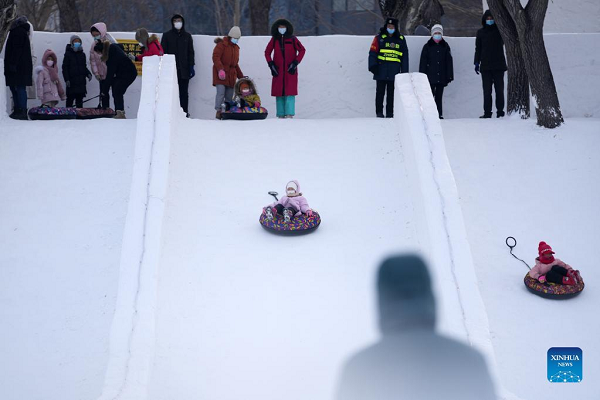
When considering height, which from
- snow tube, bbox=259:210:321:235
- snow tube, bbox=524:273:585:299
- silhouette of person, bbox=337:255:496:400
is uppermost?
snow tube, bbox=259:210:321:235

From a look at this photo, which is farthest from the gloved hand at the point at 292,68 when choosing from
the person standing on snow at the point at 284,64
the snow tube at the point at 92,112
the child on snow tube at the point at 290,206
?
the child on snow tube at the point at 290,206

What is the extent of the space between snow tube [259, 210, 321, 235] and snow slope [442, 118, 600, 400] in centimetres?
182

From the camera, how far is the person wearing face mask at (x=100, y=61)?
14.9 meters

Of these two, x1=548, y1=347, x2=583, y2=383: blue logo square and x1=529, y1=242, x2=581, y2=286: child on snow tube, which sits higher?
x1=529, y1=242, x2=581, y2=286: child on snow tube

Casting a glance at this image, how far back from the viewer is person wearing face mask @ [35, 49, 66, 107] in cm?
1486

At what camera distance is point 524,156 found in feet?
42.7

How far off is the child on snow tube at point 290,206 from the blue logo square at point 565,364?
2964 mm

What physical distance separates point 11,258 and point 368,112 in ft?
25.3

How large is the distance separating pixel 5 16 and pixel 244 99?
347 centimetres

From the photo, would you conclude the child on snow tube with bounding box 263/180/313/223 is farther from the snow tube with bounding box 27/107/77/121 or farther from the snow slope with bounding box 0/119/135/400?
the snow tube with bounding box 27/107/77/121

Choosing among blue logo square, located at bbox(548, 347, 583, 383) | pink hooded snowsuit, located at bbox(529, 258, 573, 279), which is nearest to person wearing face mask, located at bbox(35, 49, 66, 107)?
pink hooded snowsuit, located at bbox(529, 258, 573, 279)

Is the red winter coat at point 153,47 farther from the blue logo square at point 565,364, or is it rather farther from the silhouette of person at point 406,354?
the silhouette of person at point 406,354

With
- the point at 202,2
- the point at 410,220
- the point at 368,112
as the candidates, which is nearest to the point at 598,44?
the point at 368,112

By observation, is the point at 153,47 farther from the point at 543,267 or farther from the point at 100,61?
the point at 543,267
